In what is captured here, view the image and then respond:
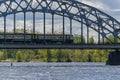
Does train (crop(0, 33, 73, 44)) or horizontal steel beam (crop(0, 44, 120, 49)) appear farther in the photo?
train (crop(0, 33, 73, 44))

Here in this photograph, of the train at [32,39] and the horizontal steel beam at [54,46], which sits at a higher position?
the train at [32,39]

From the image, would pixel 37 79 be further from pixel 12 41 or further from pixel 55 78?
pixel 12 41

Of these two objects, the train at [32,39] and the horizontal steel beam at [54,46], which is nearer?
the horizontal steel beam at [54,46]

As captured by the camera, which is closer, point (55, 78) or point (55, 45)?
point (55, 78)

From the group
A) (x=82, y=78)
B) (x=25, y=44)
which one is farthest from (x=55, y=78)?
(x=25, y=44)

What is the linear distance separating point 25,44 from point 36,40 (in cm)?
679

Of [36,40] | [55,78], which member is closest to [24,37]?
[36,40]

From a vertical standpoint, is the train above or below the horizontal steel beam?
above

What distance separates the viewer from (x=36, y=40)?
646ft

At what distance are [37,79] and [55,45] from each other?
59795mm

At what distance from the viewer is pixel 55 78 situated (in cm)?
13675

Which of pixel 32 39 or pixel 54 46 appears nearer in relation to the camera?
pixel 54 46

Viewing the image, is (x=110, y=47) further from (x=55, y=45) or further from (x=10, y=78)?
(x=10, y=78)

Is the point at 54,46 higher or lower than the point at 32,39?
lower
